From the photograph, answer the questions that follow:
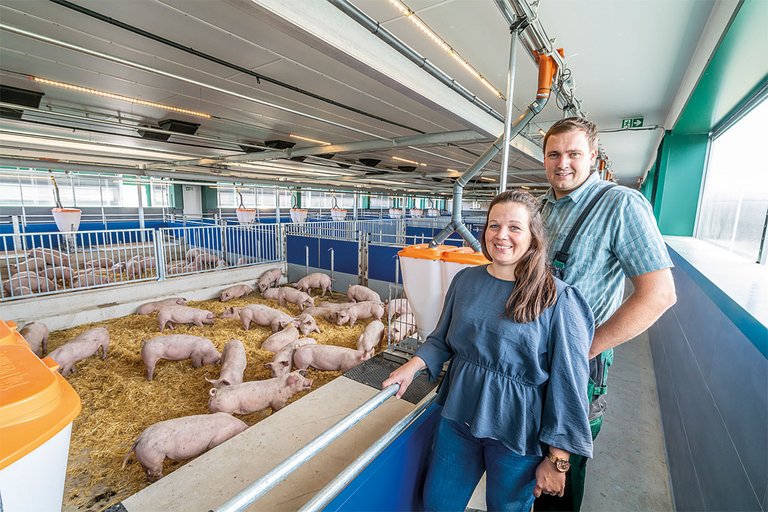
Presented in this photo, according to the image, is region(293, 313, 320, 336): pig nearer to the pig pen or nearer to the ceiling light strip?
the pig pen

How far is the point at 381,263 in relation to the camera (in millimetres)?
6996

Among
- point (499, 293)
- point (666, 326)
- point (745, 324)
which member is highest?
point (499, 293)

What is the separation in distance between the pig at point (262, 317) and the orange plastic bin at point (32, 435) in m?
4.20

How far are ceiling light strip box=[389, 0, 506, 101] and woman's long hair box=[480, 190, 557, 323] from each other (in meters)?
2.45

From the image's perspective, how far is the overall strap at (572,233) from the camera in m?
1.44

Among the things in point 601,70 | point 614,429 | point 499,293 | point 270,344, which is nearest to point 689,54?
point 601,70

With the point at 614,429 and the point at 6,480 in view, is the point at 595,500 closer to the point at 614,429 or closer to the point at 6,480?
the point at 614,429

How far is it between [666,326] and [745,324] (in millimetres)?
3285

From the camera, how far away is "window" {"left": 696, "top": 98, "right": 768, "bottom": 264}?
2.84m

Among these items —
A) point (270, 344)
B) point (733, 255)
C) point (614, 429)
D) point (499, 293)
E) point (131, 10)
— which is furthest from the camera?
point (270, 344)

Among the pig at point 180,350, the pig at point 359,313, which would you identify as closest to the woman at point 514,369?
the pig at point 180,350

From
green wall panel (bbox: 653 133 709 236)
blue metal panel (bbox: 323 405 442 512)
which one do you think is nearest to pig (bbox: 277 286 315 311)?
blue metal panel (bbox: 323 405 442 512)

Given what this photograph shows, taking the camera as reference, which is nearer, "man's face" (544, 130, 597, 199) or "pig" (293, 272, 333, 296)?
"man's face" (544, 130, 597, 199)

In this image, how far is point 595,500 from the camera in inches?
92.7
